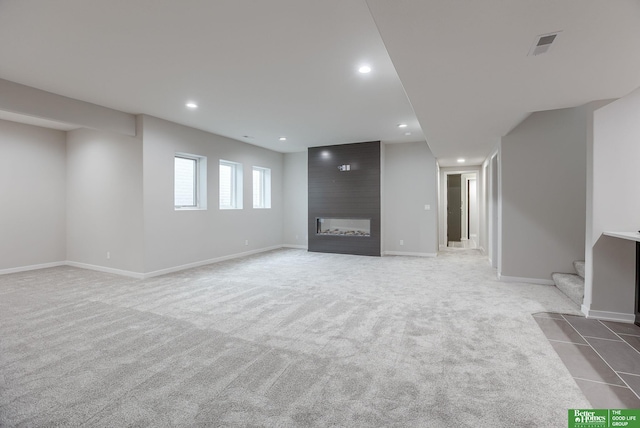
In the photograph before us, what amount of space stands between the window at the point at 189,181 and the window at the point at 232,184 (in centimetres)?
79

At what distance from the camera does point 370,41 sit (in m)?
2.63

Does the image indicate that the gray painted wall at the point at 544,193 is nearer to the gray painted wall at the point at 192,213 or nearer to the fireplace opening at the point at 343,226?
the fireplace opening at the point at 343,226

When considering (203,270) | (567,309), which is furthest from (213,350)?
(567,309)

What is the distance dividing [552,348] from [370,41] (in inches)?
117

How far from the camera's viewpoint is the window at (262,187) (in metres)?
8.00

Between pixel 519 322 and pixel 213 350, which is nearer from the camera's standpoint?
pixel 213 350

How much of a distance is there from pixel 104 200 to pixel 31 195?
152 centimetres

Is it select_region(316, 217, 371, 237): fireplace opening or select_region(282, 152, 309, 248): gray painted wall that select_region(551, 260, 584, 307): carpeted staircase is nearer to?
select_region(316, 217, 371, 237): fireplace opening

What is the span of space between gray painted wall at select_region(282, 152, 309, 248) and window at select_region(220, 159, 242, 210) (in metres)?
1.69

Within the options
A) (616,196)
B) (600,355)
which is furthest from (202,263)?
(616,196)

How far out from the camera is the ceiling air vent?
71.3 inches

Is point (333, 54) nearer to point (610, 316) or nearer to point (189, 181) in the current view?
point (610, 316)

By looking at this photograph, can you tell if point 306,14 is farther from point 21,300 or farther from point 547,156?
point 21,300

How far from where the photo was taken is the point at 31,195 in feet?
18.3
